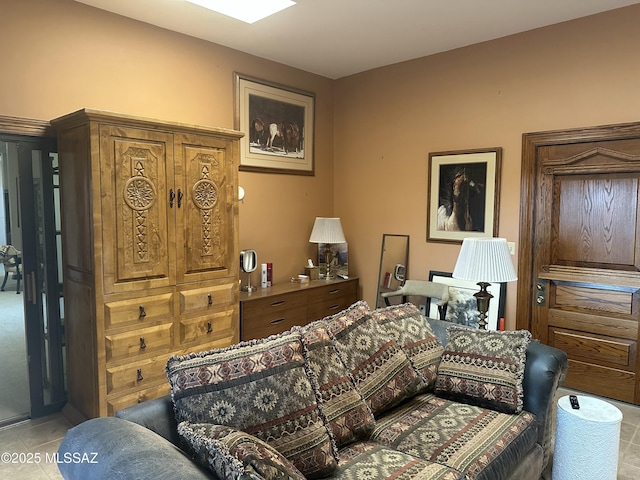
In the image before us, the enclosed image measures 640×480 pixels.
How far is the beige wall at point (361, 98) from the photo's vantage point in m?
3.05

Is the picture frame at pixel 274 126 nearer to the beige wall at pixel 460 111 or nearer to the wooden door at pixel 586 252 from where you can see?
the beige wall at pixel 460 111

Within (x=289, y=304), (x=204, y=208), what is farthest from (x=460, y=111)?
(x=204, y=208)

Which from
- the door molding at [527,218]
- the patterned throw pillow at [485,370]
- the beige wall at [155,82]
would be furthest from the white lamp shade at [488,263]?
the beige wall at [155,82]

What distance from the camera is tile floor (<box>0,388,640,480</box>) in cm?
246

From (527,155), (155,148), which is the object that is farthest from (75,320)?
(527,155)

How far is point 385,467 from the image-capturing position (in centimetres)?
171

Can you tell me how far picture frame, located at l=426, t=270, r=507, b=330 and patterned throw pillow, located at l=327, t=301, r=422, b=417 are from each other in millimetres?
1705

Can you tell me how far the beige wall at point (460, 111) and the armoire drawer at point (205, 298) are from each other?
1.93 m

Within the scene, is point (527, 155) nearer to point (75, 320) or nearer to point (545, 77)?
point (545, 77)

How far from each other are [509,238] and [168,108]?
312 cm

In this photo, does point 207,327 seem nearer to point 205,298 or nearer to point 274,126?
point 205,298

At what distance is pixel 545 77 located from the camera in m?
3.56

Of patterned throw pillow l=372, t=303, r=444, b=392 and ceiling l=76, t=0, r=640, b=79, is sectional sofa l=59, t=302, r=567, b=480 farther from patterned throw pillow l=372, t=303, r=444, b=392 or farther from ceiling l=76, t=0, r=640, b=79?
ceiling l=76, t=0, r=640, b=79

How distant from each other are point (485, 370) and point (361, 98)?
11.0 feet
